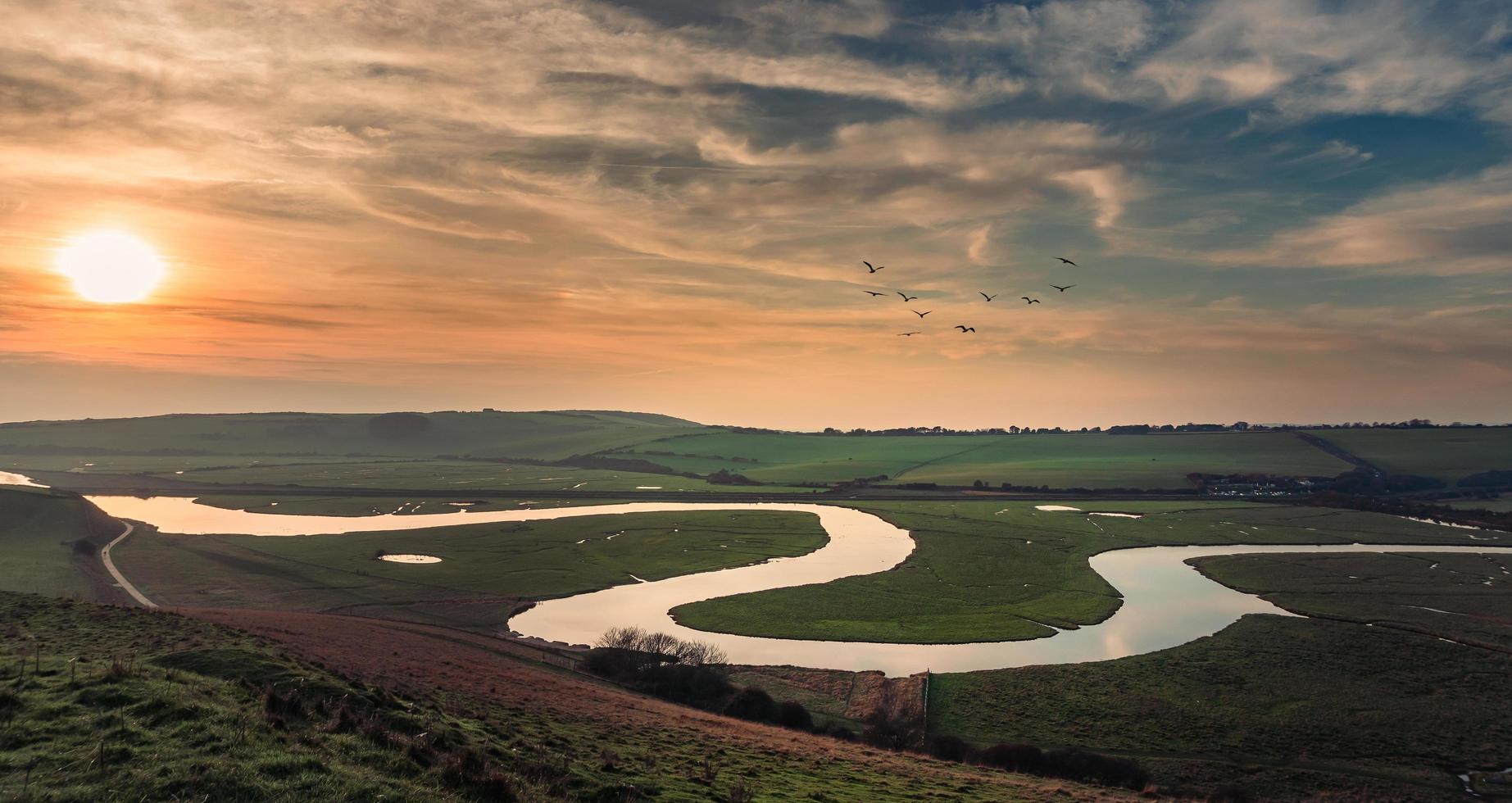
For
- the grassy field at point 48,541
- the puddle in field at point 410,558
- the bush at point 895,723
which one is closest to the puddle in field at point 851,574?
the bush at point 895,723

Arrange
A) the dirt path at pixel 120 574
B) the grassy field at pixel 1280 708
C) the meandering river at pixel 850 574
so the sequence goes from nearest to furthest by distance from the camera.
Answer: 1. the grassy field at pixel 1280 708
2. the meandering river at pixel 850 574
3. the dirt path at pixel 120 574

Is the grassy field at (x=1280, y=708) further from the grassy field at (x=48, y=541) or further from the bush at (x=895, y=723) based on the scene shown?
the grassy field at (x=48, y=541)

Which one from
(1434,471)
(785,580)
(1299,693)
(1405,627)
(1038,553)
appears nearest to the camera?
(1299,693)

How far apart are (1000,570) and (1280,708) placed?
44274mm

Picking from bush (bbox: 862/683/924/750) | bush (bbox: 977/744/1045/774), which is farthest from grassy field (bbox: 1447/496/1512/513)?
bush (bbox: 977/744/1045/774)

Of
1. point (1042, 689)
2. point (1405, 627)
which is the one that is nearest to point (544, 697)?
point (1042, 689)

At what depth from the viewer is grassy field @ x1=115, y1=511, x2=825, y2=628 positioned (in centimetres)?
7481

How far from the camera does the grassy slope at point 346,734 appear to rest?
18234 mm

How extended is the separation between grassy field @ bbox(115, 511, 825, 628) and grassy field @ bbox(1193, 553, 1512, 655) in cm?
5516

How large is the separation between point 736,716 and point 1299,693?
3603 cm

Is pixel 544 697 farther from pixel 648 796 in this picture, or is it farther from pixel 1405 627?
pixel 1405 627

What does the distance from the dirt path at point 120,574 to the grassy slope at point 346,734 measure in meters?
29.5

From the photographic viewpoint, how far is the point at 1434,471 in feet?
611

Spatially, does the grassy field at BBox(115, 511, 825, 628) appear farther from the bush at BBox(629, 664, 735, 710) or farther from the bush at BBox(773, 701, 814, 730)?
the bush at BBox(773, 701, 814, 730)
